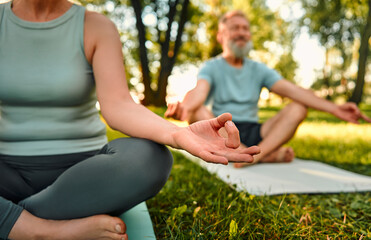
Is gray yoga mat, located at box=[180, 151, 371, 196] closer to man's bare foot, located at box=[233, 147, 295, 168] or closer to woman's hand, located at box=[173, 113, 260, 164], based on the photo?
man's bare foot, located at box=[233, 147, 295, 168]

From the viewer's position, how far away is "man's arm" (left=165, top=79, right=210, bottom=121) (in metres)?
2.05

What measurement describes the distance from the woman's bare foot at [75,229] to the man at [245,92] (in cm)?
199

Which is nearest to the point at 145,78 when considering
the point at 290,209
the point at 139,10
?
the point at 139,10

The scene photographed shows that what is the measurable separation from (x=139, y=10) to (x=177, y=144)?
9822 millimetres

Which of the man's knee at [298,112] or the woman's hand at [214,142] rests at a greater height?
the woman's hand at [214,142]

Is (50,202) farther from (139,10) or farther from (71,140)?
(139,10)

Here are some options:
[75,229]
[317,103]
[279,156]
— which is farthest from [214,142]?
[279,156]

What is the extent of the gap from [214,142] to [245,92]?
97.8 inches

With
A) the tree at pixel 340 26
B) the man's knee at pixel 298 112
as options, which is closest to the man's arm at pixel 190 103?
the man's knee at pixel 298 112

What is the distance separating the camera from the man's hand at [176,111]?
6.66ft

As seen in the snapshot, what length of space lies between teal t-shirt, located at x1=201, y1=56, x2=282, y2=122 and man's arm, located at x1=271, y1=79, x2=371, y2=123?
181 mm

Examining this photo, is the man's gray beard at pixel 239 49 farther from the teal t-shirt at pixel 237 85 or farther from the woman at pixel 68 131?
the woman at pixel 68 131

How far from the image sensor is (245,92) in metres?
3.52

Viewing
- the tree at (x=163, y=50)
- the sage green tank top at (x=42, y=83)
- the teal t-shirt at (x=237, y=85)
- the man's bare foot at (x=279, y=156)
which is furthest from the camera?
the tree at (x=163, y=50)
